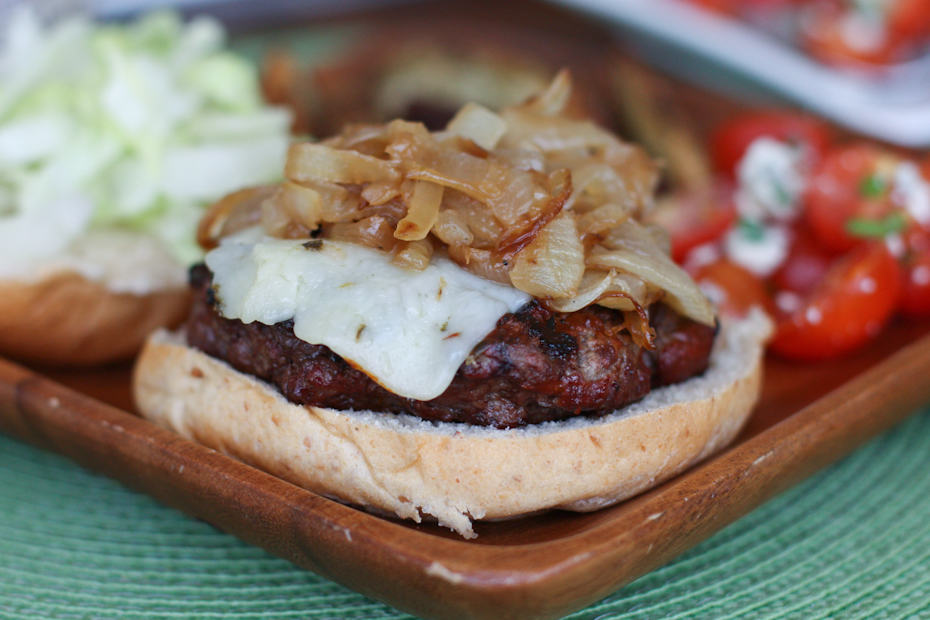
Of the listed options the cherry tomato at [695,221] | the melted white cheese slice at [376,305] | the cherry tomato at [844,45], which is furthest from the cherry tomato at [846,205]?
the cherry tomato at [844,45]

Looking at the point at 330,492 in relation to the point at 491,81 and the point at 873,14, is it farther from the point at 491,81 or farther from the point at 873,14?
the point at 873,14

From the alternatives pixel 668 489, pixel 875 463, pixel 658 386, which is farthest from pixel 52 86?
pixel 875 463

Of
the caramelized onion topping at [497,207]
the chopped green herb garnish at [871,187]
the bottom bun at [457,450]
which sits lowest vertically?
the bottom bun at [457,450]

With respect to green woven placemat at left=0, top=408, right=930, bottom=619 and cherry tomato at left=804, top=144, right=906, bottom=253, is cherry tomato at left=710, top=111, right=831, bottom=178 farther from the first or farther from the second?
green woven placemat at left=0, top=408, right=930, bottom=619

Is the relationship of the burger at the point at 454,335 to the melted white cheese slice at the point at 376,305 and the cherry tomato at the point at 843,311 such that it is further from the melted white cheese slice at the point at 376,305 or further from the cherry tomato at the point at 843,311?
the cherry tomato at the point at 843,311

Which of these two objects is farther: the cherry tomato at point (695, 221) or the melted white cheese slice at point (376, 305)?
the cherry tomato at point (695, 221)

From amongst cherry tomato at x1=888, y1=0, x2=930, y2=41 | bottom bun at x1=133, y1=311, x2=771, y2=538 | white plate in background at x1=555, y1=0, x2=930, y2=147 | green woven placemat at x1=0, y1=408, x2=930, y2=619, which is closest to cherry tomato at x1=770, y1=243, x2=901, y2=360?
green woven placemat at x1=0, y1=408, x2=930, y2=619

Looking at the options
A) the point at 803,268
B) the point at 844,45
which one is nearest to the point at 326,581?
the point at 803,268
